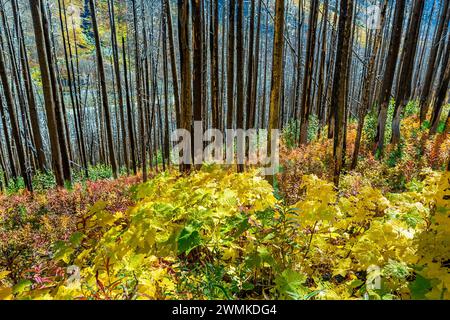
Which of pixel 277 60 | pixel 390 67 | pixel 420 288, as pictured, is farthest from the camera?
pixel 390 67

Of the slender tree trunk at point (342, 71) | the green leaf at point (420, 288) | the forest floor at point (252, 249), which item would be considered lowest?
the forest floor at point (252, 249)

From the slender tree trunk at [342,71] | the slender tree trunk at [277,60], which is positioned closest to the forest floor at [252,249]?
the slender tree trunk at [277,60]

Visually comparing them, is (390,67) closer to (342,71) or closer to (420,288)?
(342,71)

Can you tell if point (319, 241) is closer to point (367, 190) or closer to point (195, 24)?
point (367, 190)

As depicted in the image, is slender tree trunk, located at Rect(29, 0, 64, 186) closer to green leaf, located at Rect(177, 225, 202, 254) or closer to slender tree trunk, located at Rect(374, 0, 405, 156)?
Result: green leaf, located at Rect(177, 225, 202, 254)

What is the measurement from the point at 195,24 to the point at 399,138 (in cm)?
747

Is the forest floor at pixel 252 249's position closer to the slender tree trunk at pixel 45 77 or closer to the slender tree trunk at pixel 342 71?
the slender tree trunk at pixel 342 71

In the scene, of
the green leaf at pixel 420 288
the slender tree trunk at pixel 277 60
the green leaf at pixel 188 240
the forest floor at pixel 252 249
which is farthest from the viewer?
the slender tree trunk at pixel 277 60

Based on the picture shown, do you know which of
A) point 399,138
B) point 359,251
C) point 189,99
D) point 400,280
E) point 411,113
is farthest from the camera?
point 411,113

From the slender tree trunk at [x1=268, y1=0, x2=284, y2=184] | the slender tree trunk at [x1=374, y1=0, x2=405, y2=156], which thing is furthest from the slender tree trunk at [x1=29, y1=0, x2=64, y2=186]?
the slender tree trunk at [x1=374, y1=0, x2=405, y2=156]

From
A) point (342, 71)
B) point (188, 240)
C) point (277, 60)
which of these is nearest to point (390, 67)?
point (342, 71)

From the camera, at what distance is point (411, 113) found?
1396cm
